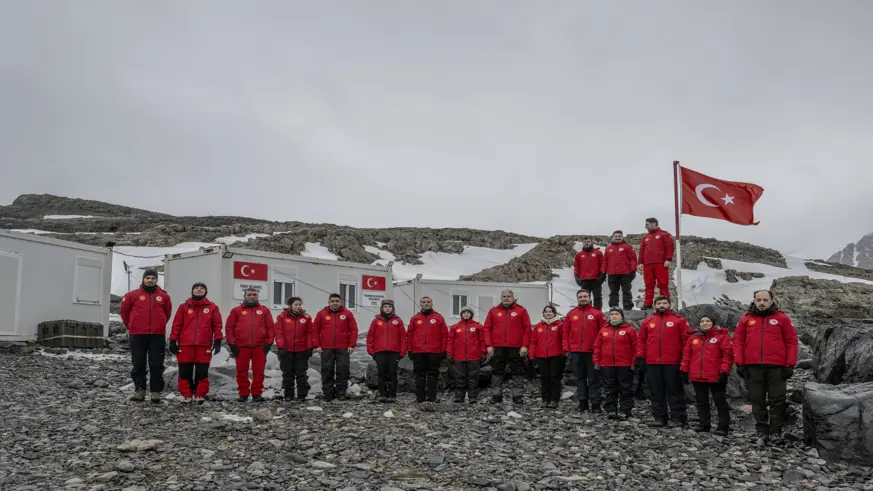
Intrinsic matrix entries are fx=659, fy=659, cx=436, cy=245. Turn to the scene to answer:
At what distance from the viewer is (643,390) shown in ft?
39.3

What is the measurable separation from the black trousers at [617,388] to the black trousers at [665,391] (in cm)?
52

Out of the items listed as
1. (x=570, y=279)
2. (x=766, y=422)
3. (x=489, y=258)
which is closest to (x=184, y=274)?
(x=766, y=422)

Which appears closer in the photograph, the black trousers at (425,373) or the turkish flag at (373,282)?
the black trousers at (425,373)

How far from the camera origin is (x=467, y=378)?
1181cm

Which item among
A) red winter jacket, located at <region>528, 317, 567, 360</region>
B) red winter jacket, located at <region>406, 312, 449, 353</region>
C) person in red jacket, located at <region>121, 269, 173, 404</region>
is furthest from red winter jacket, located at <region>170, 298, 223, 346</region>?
red winter jacket, located at <region>528, 317, 567, 360</region>

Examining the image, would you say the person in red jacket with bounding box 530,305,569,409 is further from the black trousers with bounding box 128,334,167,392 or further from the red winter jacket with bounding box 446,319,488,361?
the black trousers with bounding box 128,334,167,392

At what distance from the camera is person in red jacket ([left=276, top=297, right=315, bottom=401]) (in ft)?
37.1

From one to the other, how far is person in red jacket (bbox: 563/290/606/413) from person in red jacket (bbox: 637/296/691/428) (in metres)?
1.08

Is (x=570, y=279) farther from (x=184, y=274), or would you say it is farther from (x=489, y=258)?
(x=184, y=274)

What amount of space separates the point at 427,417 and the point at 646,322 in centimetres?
361

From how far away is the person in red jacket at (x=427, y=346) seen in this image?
458 inches

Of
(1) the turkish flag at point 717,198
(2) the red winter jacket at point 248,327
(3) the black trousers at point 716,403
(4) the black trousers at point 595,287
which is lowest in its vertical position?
(3) the black trousers at point 716,403

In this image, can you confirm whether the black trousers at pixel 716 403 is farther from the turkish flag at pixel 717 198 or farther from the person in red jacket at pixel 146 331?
the person in red jacket at pixel 146 331

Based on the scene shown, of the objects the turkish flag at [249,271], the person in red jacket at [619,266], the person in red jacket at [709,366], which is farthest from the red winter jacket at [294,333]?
the person in red jacket at [619,266]
